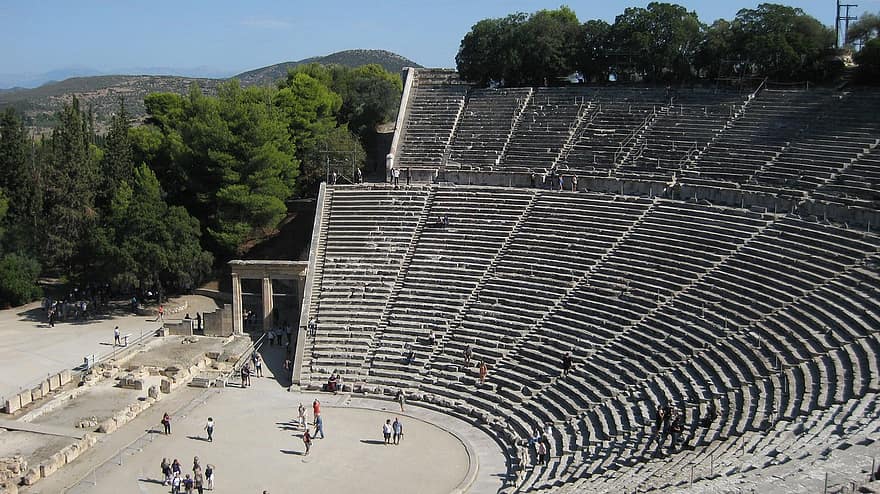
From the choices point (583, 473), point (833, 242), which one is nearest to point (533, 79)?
point (833, 242)

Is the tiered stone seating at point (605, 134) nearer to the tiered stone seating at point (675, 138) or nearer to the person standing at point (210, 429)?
the tiered stone seating at point (675, 138)

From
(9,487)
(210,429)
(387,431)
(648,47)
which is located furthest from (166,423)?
(648,47)

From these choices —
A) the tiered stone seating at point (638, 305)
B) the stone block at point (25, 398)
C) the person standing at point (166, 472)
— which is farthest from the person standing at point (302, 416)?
the stone block at point (25, 398)

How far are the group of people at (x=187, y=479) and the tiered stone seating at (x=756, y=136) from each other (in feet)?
67.9

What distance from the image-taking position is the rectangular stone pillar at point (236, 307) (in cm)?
3434

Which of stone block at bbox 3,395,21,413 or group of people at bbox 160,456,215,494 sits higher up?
stone block at bbox 3,395,21,413

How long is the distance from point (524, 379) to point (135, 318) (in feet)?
63.1

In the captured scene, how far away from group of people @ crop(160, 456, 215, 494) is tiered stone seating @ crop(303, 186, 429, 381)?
766cm

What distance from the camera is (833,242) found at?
1000 inches

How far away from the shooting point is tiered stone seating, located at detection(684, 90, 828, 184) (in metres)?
32.7

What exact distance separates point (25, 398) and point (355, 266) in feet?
38.5

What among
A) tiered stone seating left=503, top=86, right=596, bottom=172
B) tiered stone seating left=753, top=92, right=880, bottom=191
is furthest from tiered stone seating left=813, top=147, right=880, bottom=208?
tiered stone seating left=503, top=86, right=596, bottom=172

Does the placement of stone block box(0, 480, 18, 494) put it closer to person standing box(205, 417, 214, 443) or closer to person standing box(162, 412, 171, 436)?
person standing box(162, 412, 171, 436)

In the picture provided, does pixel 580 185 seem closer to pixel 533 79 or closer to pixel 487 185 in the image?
pixel 487 185
